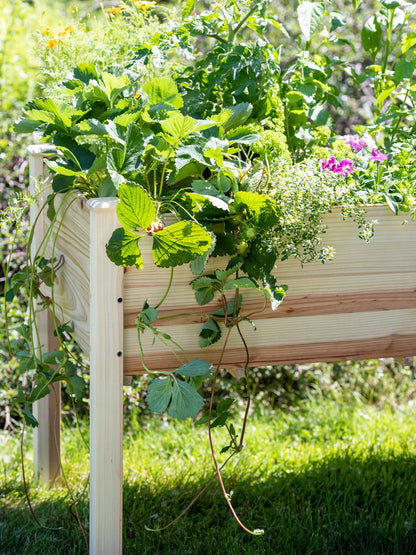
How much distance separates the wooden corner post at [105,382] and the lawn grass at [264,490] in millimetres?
368

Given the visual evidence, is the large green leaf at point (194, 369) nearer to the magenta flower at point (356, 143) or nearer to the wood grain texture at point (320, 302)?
the wood grain texture at point (320, 302)

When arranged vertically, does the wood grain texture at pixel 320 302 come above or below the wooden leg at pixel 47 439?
above

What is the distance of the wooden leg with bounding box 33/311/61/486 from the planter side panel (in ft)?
2.31

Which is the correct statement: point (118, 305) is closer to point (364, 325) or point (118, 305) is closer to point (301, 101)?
point (364, 325)

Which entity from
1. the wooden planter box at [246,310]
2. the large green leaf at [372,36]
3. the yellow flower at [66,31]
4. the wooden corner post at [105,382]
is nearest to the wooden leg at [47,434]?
the wooden planter box at [246,310]

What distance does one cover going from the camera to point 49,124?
1.45m

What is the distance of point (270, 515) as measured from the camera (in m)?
1.95

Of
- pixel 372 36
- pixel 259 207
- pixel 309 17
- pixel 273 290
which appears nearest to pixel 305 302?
pixel 273 290

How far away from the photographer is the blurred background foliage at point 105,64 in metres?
1.94

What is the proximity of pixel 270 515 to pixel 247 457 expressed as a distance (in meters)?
0.36

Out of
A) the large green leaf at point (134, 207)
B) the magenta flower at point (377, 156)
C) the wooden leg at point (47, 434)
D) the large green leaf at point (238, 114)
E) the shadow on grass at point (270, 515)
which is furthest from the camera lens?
the wooden leg at point (47, 434)

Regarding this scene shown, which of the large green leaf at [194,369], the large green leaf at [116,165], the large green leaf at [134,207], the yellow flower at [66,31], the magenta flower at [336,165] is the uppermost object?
the yellow flower at [66,31]

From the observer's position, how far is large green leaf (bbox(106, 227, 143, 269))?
1269 millimetres

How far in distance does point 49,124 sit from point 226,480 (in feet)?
3.80
